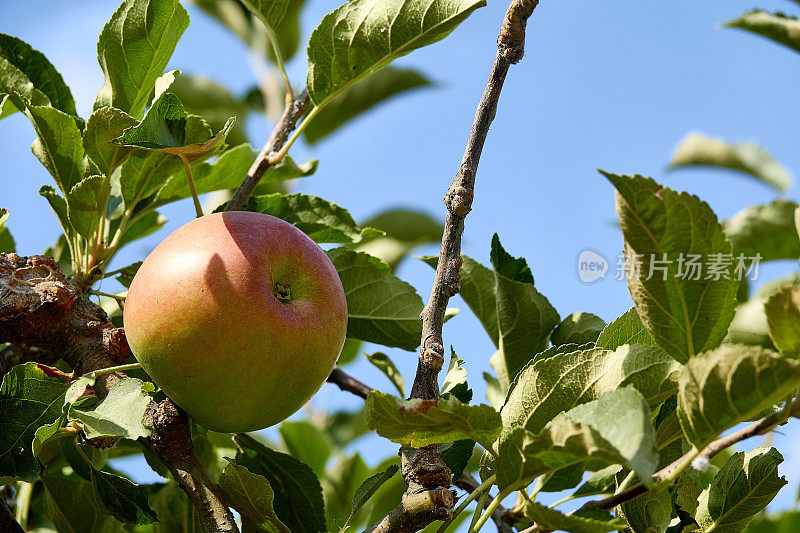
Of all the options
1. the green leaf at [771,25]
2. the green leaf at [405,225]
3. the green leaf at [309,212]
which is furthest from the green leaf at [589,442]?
the green leaf at [771,25]

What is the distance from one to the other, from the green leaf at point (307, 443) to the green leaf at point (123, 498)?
590 millimetres

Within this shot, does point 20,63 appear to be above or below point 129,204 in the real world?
above

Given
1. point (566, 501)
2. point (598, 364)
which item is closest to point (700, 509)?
point (566, 501)

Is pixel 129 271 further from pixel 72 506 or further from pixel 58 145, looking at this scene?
pixel 72 506

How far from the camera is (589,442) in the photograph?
55cm

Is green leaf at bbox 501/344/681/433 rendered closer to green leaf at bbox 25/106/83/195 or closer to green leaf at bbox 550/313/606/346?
green leaf at bbox 550/313/606/346

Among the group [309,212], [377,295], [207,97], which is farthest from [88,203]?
[207,97]

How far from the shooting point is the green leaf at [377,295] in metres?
1.12

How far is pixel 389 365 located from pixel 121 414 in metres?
0.40

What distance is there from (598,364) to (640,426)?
15 cm

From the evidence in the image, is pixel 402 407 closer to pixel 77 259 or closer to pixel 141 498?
pixel 141 498

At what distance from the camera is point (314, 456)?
5.03 feet

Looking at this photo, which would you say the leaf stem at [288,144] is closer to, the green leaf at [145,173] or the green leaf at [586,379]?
the green leaf at [145,173]

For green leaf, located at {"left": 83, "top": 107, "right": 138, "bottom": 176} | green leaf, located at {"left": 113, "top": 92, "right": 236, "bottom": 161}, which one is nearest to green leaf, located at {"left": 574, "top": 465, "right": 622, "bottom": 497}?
green leaf, located at {"left": 113, "top": 92, "right": 236, "bottom": 161}
